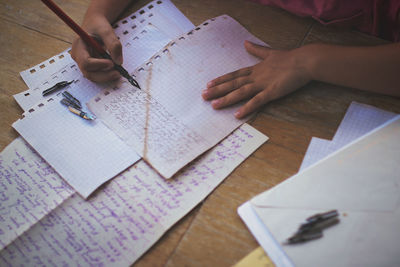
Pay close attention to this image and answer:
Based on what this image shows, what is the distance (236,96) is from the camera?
2.14ft

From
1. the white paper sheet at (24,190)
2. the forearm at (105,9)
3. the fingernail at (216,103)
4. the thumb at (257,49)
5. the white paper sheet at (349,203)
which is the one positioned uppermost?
the forearm at (105,9)

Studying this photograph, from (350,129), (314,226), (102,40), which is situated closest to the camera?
(314,226)

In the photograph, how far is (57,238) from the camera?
1.76 ft

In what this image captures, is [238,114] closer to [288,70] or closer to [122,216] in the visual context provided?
[288,70]

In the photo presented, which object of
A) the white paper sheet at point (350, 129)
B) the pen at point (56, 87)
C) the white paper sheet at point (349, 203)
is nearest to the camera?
the white paper sheet at point (349, 203)

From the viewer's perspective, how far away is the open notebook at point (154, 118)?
0.60 meters

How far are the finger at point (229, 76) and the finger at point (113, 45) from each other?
0.21 m

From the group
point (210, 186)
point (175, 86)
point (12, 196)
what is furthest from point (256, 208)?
point (12, 196)

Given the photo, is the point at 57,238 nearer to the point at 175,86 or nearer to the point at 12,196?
the point at 12,196

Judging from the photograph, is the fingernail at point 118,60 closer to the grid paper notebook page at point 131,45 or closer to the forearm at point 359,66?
the grid paper notebook page at point 131,45

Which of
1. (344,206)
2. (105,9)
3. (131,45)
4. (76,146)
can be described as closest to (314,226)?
(344,206)

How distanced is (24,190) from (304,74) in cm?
61

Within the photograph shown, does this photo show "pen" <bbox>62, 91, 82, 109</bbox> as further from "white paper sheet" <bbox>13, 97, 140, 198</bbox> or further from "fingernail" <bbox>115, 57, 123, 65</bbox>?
"fingernail" <bbox>115, 57, 123, 65</bbox>

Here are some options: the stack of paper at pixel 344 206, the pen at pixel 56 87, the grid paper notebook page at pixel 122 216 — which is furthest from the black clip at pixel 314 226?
the pen at pixel 56 87
